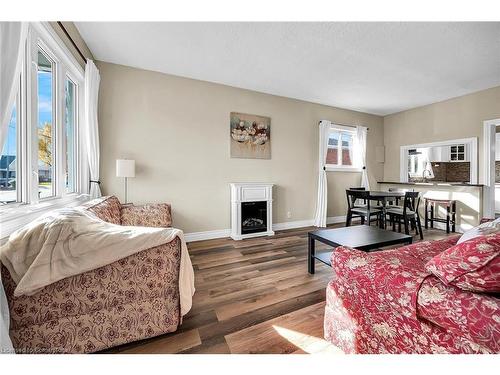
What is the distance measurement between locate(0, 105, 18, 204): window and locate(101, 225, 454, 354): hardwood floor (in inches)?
53.9

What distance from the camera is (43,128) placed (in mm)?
2029

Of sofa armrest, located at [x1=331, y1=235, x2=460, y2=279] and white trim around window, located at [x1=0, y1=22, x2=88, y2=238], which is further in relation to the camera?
white trim around window, located at [x1=0, y1=22, x2=88, y2=238]

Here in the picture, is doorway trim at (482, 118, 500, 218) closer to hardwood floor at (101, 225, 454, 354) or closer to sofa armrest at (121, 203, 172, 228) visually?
hardwood floor at (101, 225, 454, 354)

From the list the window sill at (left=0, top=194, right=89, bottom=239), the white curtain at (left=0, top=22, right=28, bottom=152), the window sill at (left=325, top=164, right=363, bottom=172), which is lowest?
the window sill at (left=0, top=194, right=89, bottom=239)

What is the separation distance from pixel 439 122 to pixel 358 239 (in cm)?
420

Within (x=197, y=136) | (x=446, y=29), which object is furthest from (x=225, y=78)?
(x=446, y=29)

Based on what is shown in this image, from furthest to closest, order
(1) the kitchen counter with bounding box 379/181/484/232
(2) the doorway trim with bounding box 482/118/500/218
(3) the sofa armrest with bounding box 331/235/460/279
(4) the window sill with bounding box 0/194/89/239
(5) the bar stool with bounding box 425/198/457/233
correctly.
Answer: (5) the bar stool with bounding box 425/198/457/233, (1) the kitchen counter with bounding box 379/181/484/232, (2) the doorway trim with bounding box 482/118/500/218, (4) the window sill with bounding box 0/194/89/239, (3) the sofa armrest with bounding box 331/235/460/279

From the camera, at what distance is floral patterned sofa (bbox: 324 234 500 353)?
733 millimetres

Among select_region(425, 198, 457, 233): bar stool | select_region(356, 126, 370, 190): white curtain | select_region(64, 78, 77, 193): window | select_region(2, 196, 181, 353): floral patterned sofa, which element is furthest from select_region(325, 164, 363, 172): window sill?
select_region(64, 78, 77, 193): window

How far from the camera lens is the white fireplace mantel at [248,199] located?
370cm

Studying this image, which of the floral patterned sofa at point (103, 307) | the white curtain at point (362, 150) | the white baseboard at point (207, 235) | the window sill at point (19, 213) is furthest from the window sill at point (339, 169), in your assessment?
the window sill at point (19, 213)

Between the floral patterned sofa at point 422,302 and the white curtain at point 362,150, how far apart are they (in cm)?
456
